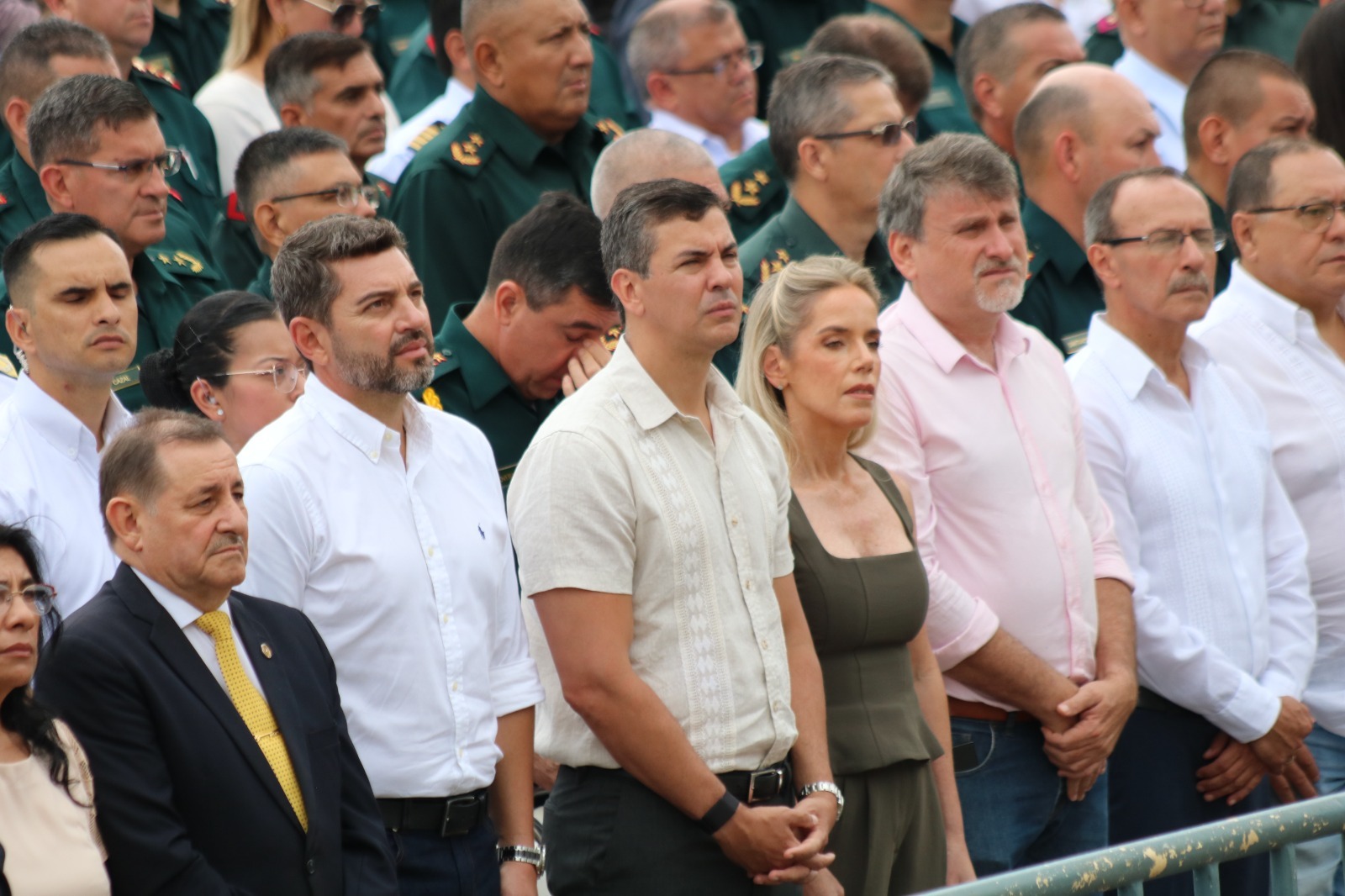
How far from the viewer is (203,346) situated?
423cm

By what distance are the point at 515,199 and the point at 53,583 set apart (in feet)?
8.09

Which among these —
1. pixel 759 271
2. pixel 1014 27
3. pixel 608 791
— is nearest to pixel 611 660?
pixel 608 791

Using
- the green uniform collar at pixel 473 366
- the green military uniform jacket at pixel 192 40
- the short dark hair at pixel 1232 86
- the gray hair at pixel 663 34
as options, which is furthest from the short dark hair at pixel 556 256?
the green military uniform jacket at pixel 192 40

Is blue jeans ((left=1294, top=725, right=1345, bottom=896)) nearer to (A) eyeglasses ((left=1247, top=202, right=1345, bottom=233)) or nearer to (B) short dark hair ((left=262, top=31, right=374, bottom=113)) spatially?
(A) eyeglasses ((left=1247, top=202, right=1345, bottom=233))

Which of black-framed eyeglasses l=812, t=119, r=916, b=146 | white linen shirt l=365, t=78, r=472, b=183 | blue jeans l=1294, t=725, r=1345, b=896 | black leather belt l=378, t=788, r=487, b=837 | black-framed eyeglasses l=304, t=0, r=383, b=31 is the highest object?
black-framed eyeglasses l=304, t=0, r=383, b=31

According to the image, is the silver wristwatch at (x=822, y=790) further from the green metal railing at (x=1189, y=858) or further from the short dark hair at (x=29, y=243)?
the short dark hair at (x=29, y=243)

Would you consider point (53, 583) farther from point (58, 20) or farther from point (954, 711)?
point (58, 20)

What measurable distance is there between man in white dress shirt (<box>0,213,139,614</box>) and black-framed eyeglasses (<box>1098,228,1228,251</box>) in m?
2.70

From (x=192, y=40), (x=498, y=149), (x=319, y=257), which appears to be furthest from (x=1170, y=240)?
(x=192, y=40)

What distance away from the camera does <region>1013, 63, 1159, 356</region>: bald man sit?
5711 millimetres

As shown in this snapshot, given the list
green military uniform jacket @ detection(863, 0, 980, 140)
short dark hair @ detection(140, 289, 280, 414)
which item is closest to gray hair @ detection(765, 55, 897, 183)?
green military uniform jacket @ detection(863, 0, 980, 140)

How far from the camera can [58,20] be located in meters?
5.52

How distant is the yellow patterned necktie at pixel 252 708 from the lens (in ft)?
10.5

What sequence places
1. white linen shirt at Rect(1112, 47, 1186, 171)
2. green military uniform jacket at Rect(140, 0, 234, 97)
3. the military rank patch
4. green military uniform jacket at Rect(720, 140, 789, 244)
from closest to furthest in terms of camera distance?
the military rank patch, green military uniform jacket at Rect(720, 140, 789, 244), white linen shirt at Rect(1112, 47, 1186, 171), green military uniform jacket at Rect(140, 0, 234, 97)
